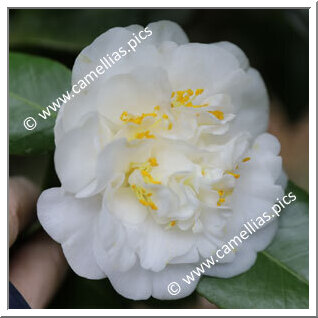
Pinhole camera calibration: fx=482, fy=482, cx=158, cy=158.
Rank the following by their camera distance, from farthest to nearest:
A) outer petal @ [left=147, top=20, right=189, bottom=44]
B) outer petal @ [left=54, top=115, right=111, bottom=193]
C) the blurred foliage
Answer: the blurred foliage, outer petal @ [left=147, top=20, right=189, bottom=44], outer petal @ [left=54, top=115, right=111, bottom=193]

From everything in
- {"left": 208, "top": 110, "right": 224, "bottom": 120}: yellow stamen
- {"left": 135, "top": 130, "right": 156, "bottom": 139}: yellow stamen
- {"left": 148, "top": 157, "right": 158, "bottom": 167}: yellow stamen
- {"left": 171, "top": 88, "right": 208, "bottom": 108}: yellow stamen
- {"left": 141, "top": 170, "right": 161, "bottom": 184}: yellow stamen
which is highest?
{"left": 171, "top": 88, "right": 208, "bottom": 108}: yellow stamen

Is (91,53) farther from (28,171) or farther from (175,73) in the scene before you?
(28,171)

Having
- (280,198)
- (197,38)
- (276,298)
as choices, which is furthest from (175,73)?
(197,38)

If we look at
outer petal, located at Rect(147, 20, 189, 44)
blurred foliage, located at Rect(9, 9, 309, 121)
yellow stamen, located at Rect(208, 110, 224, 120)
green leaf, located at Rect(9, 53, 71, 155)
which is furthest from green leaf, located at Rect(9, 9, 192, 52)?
yellow stamen, located at Rect(208, 110, 224, 120)

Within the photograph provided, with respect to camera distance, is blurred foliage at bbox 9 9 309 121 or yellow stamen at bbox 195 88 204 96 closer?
yellow stamen at bbox 195 88 204 96
